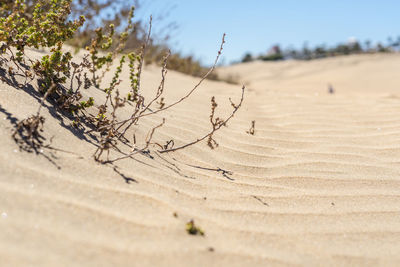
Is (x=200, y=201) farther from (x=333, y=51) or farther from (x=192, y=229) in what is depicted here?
(x=333, y=51)

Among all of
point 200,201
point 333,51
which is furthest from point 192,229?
point 333,51

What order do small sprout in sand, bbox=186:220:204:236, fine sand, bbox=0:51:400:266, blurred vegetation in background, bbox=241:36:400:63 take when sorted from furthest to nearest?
blurred vegetation in background, bbox=241:36:400:63 → small sprout in sand, bbox=186:220:204:236 → fine sand, bbox=0:51:400:266

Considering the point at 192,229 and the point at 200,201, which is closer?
the point at 192,229

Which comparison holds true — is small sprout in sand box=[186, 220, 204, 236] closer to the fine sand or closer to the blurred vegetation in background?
the fine sand

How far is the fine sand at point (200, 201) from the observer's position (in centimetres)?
127

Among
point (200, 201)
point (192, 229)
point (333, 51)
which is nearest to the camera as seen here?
point (192, 229)

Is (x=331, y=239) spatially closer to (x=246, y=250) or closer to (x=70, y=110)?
(x=246, y=250)

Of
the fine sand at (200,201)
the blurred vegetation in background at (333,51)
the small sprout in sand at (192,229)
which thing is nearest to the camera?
the fine sand at (200,201)

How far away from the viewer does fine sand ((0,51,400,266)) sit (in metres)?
1.27

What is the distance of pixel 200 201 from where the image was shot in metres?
1.71

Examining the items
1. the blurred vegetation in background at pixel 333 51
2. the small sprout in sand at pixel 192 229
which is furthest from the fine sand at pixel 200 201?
the blurred vegetation in background at pixel 333 51

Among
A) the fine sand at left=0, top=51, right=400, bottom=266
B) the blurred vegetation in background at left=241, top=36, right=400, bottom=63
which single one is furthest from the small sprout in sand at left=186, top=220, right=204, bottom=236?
the blurred vegetation in background at left=241, top=36, right=400, bottom=63

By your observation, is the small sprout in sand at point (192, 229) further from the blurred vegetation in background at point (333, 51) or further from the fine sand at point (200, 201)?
Answer: the blurred vegetation in background at point (333, 51)

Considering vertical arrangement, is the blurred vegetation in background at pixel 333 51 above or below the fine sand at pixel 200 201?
above
